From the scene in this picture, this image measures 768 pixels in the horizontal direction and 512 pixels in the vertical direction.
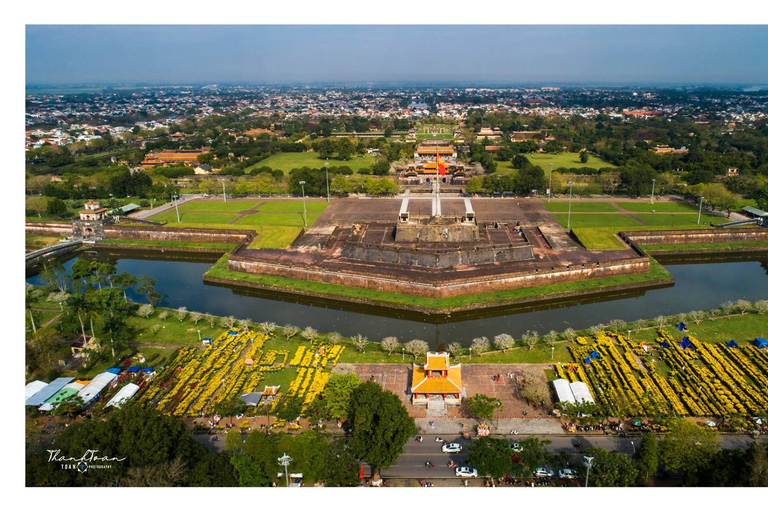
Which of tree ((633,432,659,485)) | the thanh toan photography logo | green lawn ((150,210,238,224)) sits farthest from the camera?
green lawn ((150,210,238,224))

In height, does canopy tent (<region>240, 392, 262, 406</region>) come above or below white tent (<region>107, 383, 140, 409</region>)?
above

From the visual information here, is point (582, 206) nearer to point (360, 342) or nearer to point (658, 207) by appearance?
point (658, 207)

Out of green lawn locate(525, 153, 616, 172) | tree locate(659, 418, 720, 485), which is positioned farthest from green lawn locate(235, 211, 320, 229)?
green lawn locate(525, 153, 616, 172)

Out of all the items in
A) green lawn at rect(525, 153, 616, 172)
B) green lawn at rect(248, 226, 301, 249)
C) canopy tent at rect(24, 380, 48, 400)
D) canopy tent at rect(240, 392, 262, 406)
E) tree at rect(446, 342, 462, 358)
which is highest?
green lawn at rect(525, 153, 616, 172)

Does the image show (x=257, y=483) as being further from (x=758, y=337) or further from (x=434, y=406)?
(x=758, y=337)

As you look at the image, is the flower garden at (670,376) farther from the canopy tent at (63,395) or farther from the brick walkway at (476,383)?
the canopy tent at (63,395)

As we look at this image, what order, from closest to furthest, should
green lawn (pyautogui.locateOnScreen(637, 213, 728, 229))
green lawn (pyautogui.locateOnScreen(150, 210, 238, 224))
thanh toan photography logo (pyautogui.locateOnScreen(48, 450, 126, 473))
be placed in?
thanh toan photography logo (pyautogui.locateOnScreen(48, 450, 126, 473))
green lawn (pyautogui.locateOnScreen(637, 213, 728, 229))
green lawn (pyautogui.locateOnScreen(150, 210, 238, 224))

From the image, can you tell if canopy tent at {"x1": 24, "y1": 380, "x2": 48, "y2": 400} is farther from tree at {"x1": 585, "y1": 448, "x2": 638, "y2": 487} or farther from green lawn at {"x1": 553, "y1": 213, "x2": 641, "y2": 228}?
green lawn at {"x1": 553, "y1": 213, "x2": 641, "y2": 228}

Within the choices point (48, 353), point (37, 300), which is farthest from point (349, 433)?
point (37, 300)
